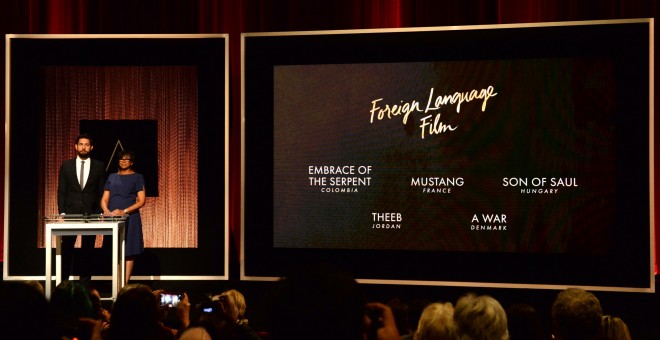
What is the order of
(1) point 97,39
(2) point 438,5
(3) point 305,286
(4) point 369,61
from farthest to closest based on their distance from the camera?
1. (2) point 438,5
2. (1) point 97,39
3. (4) point 369,61
4. (3) point 305,286

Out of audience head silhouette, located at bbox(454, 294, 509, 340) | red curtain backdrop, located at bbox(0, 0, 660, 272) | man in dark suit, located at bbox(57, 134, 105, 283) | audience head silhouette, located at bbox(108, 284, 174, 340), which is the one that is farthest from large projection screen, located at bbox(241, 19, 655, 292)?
audience head silhouette, located at bbox(108, 284, 174, 340)

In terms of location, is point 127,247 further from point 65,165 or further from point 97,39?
point 97,39

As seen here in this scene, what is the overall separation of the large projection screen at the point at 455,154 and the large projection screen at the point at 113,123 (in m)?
0.36

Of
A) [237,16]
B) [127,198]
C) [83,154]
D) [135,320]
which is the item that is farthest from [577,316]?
[237,16]

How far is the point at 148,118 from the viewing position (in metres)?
6.19

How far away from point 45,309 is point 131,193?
4443mm

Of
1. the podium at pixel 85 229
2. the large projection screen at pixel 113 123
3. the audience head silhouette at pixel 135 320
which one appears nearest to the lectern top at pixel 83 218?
the podium at pixel 85 229

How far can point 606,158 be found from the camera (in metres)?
5.09

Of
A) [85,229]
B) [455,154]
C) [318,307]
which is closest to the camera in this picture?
[318,307]

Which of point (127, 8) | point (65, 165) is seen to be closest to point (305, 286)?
point (65, 165)

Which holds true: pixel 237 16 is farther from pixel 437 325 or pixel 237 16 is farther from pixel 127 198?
pixel 437 325

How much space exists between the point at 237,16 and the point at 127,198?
211 cm

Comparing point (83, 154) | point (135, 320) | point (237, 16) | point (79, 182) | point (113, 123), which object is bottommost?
point (135, 320)

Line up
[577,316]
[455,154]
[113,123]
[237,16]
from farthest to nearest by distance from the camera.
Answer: [237,16] → [113,123] → [455,154] → [577,316]
